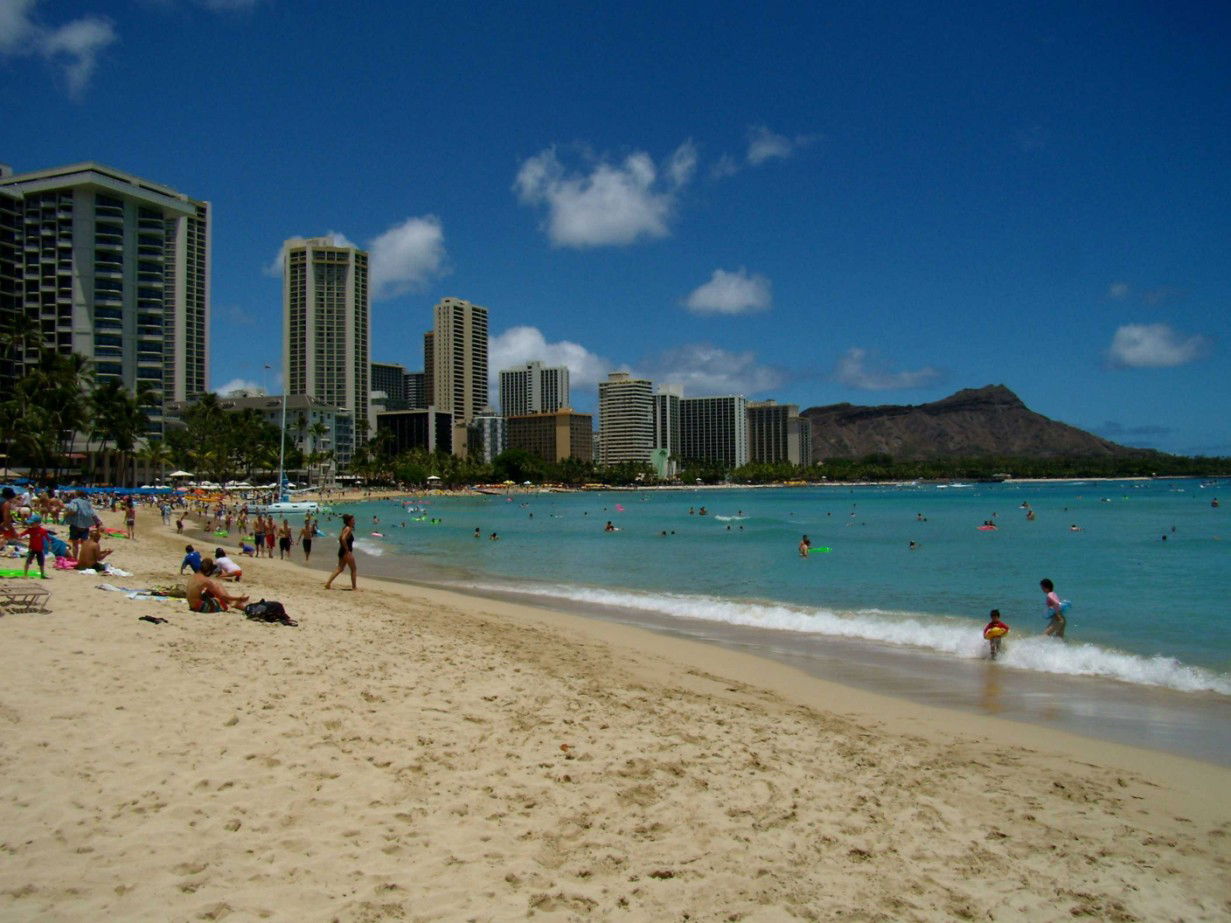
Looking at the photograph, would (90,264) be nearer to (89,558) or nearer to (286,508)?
(286,508)

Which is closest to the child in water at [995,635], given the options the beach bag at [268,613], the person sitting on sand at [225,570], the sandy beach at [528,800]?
the sandy beach at [528,800]

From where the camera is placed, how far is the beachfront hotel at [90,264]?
81.2 meters

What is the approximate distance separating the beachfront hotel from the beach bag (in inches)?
3153

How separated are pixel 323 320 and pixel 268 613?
175 metres

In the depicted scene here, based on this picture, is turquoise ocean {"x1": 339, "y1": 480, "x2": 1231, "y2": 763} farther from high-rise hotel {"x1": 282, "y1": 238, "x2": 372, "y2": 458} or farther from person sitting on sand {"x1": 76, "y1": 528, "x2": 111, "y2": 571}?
high-rise hotel {"x1": 282, "y1": 238, "x2": 372, "y2": 458}

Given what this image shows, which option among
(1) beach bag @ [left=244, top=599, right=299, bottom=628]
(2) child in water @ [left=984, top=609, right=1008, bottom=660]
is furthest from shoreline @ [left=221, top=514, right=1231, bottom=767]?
(1) beach bag @ [left=244, top=599, right=299, bottom=628]

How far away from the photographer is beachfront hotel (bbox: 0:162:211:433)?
267 ft

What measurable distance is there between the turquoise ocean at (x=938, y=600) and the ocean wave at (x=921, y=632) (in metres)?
0.04

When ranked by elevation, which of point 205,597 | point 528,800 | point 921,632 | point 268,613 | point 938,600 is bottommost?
point 938,600

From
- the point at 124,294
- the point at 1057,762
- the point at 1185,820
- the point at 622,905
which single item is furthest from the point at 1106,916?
the point at 124,294

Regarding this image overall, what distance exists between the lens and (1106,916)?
14.8 feet

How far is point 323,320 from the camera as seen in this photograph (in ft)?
568

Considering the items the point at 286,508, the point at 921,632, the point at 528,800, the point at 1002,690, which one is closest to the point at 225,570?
the point at 528,800

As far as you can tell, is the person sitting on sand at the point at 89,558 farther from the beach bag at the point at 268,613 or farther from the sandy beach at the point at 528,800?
the sandy beach at the point at 528,800
